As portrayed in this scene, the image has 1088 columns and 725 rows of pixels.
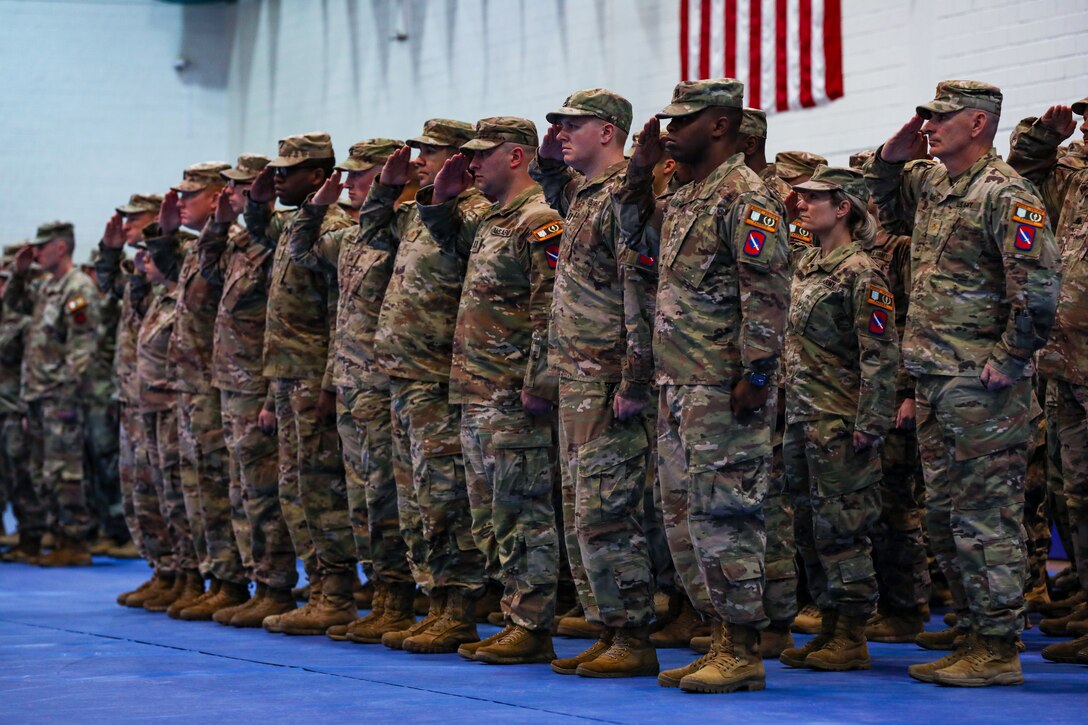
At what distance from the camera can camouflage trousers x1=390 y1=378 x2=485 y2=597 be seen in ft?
18.3

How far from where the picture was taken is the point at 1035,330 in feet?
14.8

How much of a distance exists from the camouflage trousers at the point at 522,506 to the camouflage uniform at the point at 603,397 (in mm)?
218

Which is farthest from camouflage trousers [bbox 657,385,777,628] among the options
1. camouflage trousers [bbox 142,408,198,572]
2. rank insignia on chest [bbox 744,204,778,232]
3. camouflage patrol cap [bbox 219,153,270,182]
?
camouflage trousers [bbox 142,408,198,572]

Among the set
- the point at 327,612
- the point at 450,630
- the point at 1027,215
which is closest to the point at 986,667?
the point at 1027,215

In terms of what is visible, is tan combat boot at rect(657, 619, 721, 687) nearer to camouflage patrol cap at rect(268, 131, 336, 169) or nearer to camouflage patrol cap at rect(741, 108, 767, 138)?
camouflage patrol cap at rect(741, 108, 767, 138)

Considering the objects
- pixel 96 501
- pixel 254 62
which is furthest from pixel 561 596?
pixel 254 62

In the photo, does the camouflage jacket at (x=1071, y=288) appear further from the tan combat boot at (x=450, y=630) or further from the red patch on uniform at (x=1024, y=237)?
the tan combat boot at (x=450, y=630)

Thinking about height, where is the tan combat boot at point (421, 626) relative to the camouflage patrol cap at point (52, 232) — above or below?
below

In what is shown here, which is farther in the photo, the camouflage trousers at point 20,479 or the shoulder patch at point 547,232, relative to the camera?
the camouflage trousers at point 20,479

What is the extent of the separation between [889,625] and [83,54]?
37.2 ft

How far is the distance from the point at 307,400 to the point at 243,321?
595 millimetres

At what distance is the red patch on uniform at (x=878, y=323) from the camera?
5191 millimetres

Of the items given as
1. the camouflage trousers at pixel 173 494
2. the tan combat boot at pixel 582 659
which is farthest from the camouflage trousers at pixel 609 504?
the camouflage trousers at pixel 173 494

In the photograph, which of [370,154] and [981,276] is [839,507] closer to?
[981,276]
